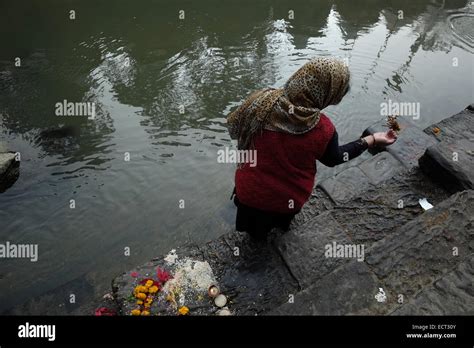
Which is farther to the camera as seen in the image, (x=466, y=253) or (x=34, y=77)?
(x=34, y=77)

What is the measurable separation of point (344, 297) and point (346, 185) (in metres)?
2.22

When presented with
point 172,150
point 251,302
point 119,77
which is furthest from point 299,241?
point 119,77

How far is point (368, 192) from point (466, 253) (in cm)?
130

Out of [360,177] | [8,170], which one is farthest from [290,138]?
[8,170]

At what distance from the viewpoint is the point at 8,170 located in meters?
5.39

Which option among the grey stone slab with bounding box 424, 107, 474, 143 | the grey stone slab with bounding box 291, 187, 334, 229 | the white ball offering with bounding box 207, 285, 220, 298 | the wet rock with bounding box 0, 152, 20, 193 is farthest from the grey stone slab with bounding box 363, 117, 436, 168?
the wet rock with bounding box 0, 152, 20, 193

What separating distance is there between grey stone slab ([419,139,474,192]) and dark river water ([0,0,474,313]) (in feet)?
5.95

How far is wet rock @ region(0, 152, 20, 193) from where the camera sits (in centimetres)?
529

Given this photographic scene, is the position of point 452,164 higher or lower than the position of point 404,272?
higher

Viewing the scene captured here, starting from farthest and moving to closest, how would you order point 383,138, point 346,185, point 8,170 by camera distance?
point 8,170 < point 346,185 < point 383,138

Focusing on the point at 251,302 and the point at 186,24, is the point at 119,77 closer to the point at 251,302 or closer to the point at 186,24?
the point at 186,24

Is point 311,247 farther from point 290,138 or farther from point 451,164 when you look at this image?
point 451,164
